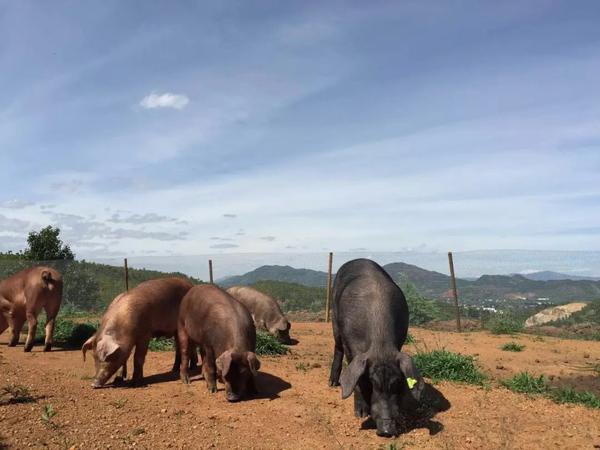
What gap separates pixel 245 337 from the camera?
764 cm

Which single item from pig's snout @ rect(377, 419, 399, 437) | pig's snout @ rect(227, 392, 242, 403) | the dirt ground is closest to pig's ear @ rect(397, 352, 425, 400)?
pig's snout @ rect(377, 419, 399, 437)

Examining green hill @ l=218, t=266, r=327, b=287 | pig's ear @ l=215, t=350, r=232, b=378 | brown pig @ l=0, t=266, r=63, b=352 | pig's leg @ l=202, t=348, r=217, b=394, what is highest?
brown pig @ l=0, t=266, r=63, b=352

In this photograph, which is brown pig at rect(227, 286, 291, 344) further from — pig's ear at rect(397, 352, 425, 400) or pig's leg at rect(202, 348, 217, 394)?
pig's ear at rect(397, 352, 425, 400)

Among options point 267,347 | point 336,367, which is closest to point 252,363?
point 336,367

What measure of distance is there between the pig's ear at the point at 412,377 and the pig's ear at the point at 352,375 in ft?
1.46

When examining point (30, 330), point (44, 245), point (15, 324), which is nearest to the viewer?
point (30, 330)

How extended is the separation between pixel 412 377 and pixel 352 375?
682 millimetres

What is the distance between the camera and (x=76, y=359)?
10.7 m

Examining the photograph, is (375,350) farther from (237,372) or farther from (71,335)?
(71,335)

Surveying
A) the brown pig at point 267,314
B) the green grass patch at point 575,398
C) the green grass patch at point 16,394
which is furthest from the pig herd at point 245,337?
the brown pig at point 267,314

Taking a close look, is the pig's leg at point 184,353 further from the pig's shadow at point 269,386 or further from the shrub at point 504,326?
the shrub at point 504,326

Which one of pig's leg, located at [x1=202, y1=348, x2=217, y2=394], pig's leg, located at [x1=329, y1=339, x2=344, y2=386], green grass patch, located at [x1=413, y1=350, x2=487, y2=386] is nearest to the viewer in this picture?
pig's leg, located at [x1=202, y1=348, x2=217, y2=394]

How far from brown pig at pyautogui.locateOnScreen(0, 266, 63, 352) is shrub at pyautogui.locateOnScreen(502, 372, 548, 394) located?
32.9ft

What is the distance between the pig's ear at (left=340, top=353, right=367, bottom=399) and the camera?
5613mm
